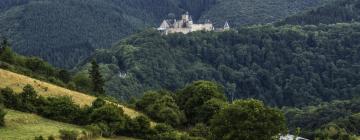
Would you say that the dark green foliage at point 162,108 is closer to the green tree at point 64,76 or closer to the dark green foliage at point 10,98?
the green tree at point 64,76

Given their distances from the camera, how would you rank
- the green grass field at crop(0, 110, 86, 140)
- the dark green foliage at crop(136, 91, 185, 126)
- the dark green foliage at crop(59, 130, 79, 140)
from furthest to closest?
1. the dark green foliage at crop(136, 91, 185, 126)
2. the dark green foliage at crop(59, 130, 79, 140)
3. the green grass field at crop(0, 110, 86, 140)

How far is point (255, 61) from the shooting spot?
559 feet

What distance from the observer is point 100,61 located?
149m

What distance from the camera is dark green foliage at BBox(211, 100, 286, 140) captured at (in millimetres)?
43406

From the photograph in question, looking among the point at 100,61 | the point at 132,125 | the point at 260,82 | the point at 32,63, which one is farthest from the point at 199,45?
the point at 132,125

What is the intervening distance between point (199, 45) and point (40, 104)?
122 meters

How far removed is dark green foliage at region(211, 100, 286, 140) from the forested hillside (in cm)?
9380

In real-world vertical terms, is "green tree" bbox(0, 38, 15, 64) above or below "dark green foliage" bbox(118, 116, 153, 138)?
above

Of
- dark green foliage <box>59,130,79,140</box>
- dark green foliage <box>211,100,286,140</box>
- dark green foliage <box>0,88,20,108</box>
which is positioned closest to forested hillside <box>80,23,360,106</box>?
dark green foliage <box>0,88,20,108</box>

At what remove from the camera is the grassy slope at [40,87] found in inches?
1854

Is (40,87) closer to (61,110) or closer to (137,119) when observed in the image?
(61,110)

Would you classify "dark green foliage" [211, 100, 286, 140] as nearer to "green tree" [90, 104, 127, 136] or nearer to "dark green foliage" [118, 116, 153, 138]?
"dark green foliage" [118, 116, 153, 138]

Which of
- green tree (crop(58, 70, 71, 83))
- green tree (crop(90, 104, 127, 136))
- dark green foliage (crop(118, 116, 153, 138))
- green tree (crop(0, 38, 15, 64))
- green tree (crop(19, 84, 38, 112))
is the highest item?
green tree (crop(0, 38, 15, 64))

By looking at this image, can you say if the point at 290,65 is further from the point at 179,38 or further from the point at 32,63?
the point at 32,63
